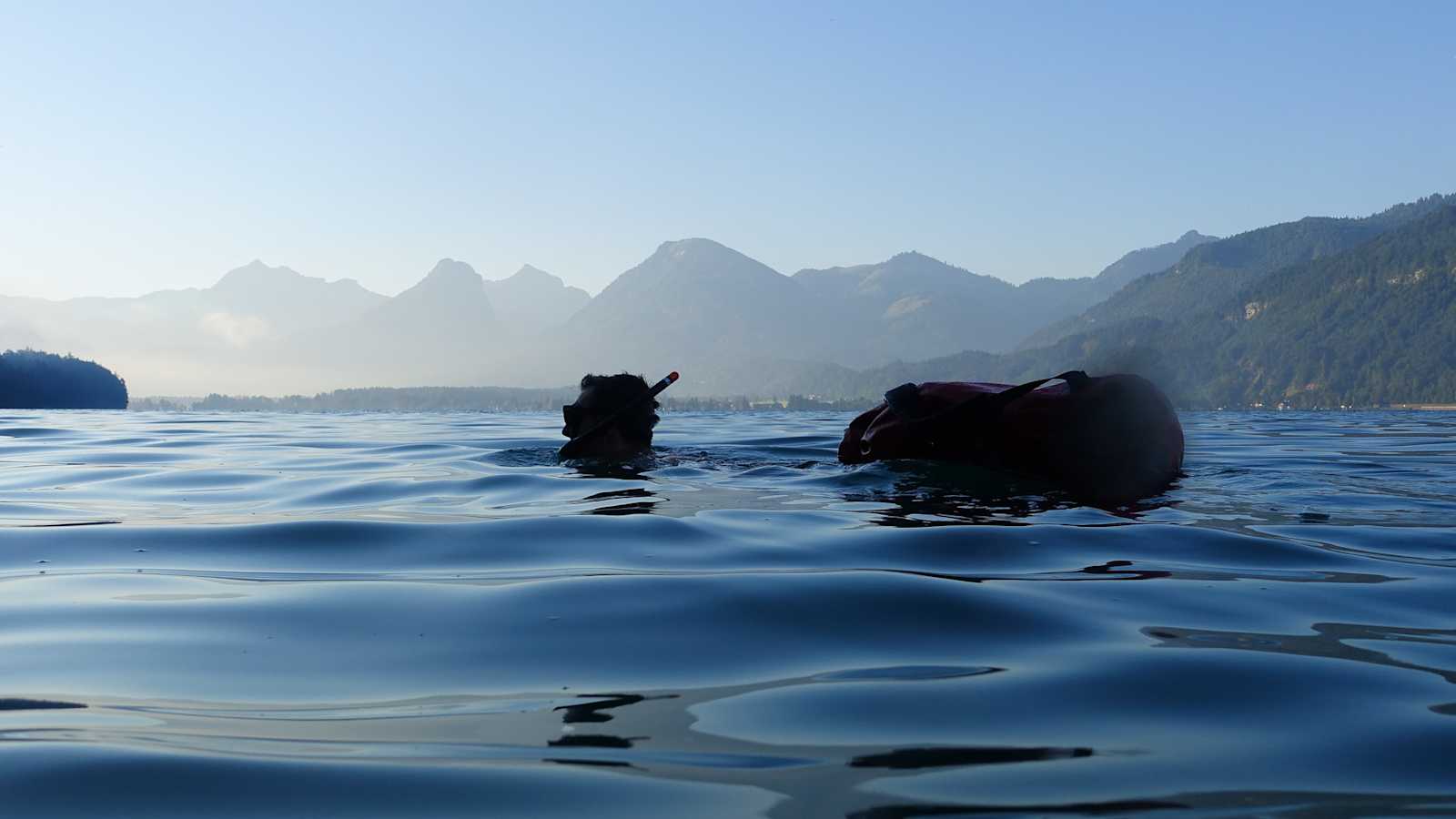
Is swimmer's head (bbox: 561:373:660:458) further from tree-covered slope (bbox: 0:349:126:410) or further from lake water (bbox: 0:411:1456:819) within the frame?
tree-covered slope (bbox: 0:349:126:410)

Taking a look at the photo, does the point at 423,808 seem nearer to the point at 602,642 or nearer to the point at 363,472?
the point at 602,642

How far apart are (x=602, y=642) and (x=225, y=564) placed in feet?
8.89

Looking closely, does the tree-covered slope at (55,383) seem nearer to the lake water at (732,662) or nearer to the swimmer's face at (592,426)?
the swimmer's face at (592,426)

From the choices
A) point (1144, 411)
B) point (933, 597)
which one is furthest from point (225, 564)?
point (1144, 411)

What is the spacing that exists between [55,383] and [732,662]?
15084 centimetres

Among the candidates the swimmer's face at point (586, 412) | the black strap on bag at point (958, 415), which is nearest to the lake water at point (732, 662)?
the black strap on bag at point (958, 415)

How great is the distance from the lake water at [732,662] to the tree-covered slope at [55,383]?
5173 inches

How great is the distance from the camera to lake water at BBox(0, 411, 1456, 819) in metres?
1.98

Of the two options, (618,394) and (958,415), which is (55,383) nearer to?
(618,394)

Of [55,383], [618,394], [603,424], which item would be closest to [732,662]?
[603,424]

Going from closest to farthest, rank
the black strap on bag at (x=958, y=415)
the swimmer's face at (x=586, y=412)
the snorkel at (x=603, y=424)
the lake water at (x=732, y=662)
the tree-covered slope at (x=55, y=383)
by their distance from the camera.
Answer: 1. the lake water at (x=732, y=662)
2. the black strap on bag at (x=958, y=415)
3. the snorkel at (x=603, y=424)
4. the swimmer's face at (x=586, y=412)
5. the tree-covered slope at (x=55, y=383)

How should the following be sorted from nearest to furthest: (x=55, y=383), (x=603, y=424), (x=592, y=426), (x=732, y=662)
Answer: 1. (x=732, y=662)
2. (x=603, y=424)
3. (x=592, y=426)
4. (x=55, y=383)

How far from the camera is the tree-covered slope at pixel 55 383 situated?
392ft

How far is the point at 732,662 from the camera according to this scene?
300 cm
